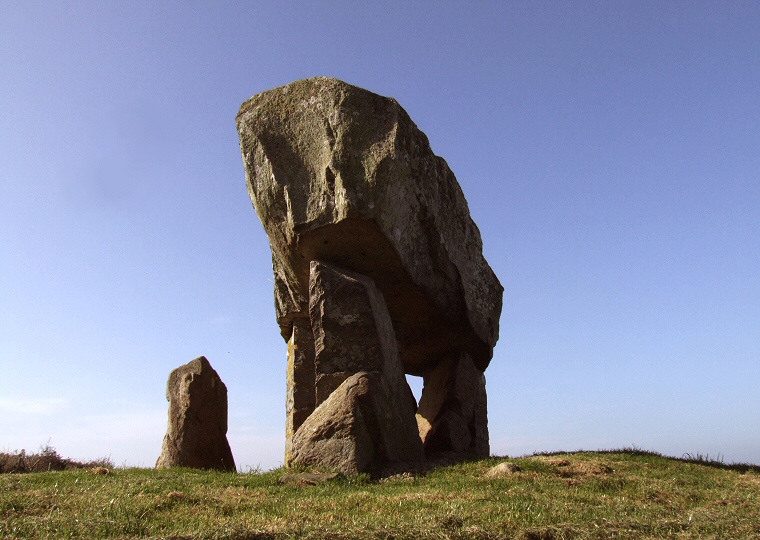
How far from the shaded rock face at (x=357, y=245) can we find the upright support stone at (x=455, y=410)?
42mm

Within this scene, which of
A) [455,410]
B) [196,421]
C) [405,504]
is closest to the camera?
[405,504]

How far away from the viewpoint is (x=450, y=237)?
47.0 feet

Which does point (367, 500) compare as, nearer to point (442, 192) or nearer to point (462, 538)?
point (462, 538)

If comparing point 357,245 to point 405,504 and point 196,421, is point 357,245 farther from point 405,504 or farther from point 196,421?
point 405,504

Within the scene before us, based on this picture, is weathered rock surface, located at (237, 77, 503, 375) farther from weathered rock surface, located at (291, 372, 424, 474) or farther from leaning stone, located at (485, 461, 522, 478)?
leaning stone, located at (485, 461, 522, 478)

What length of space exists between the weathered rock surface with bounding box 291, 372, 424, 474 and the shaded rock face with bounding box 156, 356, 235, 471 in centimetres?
361

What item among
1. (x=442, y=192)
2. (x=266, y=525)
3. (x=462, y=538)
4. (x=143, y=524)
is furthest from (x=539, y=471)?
(x=442, y=192)

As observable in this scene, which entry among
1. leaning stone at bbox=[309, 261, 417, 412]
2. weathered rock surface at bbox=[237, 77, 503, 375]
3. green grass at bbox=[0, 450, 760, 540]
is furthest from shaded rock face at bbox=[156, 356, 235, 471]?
leaning stone at bbox=[309, 261, 417, 412]

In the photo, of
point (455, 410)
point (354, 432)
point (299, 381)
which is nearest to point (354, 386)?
point (354, 432)

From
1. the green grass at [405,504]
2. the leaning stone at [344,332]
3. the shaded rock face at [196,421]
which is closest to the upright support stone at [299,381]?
the shaded rock face at [196,421]

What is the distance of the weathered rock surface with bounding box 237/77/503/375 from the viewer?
39.2ft

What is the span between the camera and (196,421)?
1352 centimetres

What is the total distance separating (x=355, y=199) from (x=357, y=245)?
95 centimetres

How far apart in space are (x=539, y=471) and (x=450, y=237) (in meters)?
5.78
